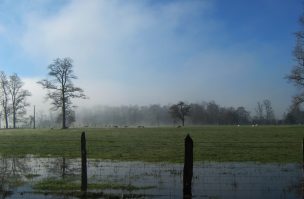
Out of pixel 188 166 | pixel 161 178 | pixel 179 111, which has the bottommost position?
pixel 161 178

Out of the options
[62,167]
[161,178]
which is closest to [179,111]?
[62,167]

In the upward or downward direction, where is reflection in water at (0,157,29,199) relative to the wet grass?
upward

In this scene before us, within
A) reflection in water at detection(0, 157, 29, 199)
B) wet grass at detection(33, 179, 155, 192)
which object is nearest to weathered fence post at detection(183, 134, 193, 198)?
wet grass at detection(33, 179, 155, 192)

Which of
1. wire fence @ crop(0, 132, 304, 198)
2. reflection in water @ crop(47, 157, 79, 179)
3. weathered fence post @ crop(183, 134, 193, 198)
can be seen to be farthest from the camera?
reflection in water @ crop(47, 157, 79, 179)

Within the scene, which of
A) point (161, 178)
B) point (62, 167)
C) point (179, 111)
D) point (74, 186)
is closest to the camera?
point (74, 186)

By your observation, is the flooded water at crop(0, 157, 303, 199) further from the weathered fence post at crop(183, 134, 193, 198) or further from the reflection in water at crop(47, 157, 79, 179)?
the weathered fence post at crop(183, 134, 193, 198)

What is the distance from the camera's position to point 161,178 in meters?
19.1

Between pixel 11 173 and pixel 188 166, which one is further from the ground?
pixel 188 166

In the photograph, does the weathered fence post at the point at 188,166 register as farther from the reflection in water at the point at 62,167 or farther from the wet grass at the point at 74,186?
the reflection in water at the point at 62,167

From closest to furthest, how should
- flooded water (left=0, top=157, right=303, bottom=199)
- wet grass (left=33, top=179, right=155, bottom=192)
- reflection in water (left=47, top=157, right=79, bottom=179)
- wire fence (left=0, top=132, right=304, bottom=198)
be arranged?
flooded water (left=0, top=157, right=303, bottom=199), wire fence (left=0, top=132, right=304, bottom=198), wet grass (left=33, top=179, right=155, bottom=192), reflection in water (left=47, top=157, right=79, bottom=179)

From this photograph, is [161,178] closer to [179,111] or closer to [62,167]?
[62,167]

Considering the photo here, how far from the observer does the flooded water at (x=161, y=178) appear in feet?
51.2

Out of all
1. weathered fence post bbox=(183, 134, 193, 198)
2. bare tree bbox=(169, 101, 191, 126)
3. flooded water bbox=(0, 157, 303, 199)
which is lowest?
flooded water bbox=(0, 157, 303, 199)

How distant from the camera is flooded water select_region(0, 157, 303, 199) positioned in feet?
51.2
